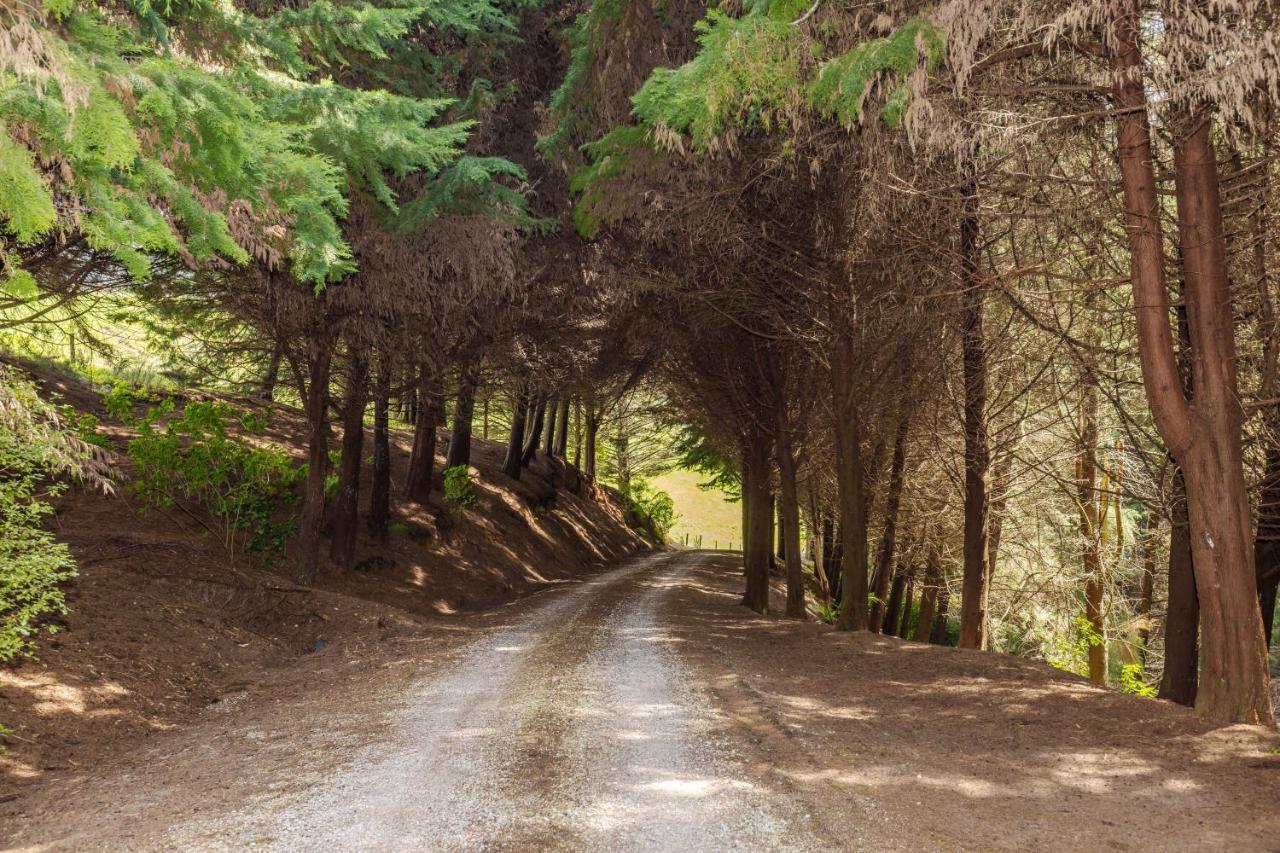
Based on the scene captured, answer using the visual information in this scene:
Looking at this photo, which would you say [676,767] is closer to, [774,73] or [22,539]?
[22,539]

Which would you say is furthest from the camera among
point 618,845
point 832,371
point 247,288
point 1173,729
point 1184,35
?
point 832,371

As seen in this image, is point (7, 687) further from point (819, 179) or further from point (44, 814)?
point (819, 179)

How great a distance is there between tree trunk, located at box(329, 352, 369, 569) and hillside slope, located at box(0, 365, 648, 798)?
1.52ft

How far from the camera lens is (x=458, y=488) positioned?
19.2 m

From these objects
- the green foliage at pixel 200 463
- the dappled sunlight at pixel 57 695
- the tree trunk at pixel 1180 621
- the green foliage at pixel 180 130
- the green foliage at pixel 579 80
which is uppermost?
the green foliage at pixel 579 80

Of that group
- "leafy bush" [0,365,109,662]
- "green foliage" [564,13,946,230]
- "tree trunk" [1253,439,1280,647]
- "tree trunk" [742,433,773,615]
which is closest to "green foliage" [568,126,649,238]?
"green foliage" [564,13,946,230]

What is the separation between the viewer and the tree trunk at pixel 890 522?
1613 centimetres

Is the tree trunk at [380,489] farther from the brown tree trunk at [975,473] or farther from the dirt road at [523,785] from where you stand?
the brown tree trunk at [975,473]

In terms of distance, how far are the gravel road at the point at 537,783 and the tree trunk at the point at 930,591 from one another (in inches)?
493

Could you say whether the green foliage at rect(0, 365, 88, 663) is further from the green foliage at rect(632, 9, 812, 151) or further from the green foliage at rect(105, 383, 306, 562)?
the green foliage at rect(105, 383, 306, 562)

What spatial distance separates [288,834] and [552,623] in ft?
28.5

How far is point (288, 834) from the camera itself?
4.46m

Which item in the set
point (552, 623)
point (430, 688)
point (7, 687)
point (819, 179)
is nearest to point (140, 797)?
point (7, 687)

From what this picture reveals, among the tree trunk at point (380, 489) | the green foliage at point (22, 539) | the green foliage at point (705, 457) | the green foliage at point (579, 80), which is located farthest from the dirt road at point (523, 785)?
the green foliage at point (705, 457)
